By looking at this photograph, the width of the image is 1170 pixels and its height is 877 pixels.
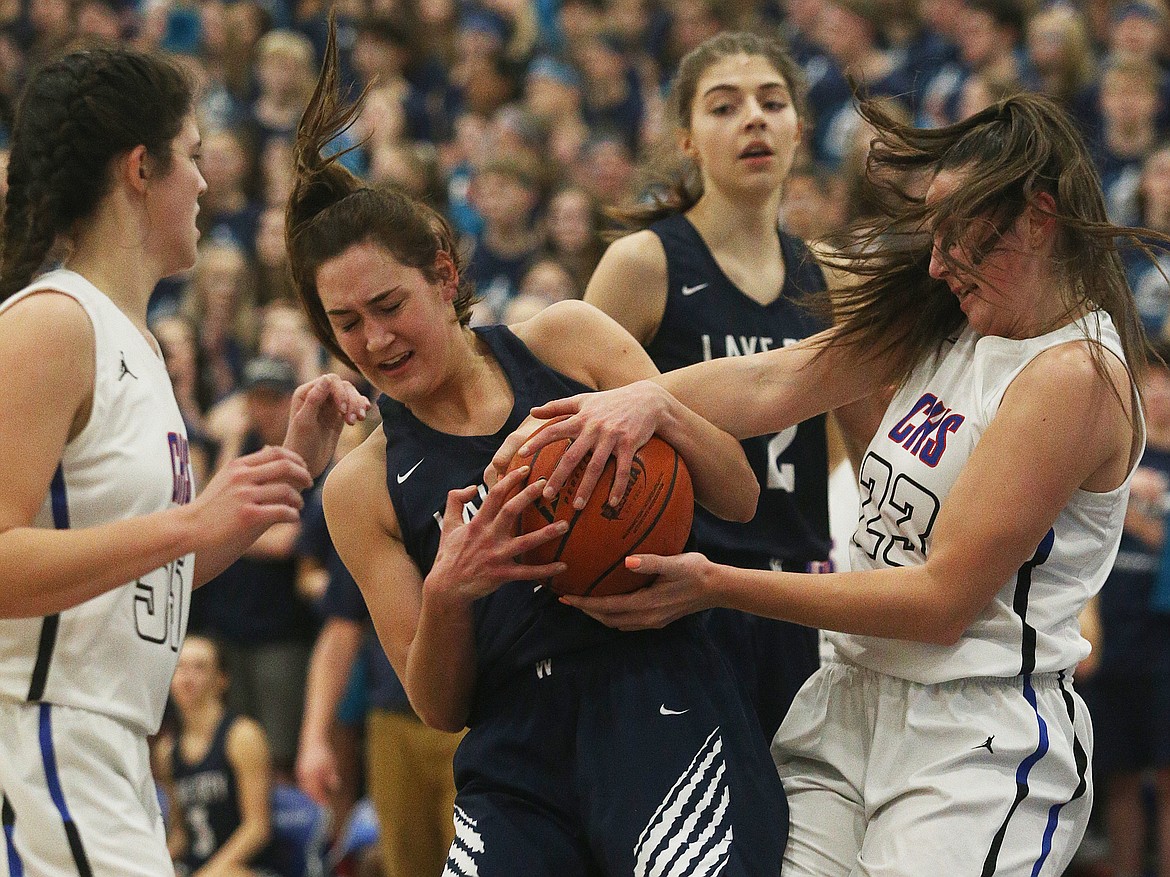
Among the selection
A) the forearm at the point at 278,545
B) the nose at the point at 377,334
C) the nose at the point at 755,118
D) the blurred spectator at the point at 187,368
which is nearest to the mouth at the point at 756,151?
the nose at the point at 755,118

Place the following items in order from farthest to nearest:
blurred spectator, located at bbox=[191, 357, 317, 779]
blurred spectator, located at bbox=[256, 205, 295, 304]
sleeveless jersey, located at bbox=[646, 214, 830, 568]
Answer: blurred spectator, located at bbox=[256, 205, 295, 304], blurred spectator, located at bbox=[191, 357, 317, 779], sleeveless jersey, located at bbox=[646, 214, 830, 568]

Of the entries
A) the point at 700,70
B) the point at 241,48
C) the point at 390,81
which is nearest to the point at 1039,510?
the point at 700,70

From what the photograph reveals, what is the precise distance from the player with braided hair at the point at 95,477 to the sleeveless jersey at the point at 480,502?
41 centimetres

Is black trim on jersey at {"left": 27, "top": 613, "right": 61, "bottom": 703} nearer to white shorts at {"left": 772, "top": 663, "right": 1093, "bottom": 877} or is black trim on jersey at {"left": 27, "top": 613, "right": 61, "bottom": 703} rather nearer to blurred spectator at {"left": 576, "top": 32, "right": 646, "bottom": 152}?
white shorts at {"left": 772, "top": 663, "right": 1093, "bottom": 877}

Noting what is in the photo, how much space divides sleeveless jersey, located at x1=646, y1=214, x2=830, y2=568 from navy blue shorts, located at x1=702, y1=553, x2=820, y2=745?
0.62 ft

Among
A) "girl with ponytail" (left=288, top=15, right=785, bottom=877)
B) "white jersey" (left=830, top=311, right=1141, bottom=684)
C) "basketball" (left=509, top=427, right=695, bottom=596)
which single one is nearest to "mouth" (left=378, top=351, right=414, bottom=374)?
"girl with ponytail" (left=288, top=15, right=785, bottom=877)

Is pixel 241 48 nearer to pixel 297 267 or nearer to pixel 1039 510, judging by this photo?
pixel 297 267

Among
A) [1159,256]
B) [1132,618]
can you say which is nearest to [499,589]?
[1132,618]

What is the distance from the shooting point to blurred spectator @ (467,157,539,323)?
8.97 m

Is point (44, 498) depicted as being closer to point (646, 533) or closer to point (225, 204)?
point (646, 533)

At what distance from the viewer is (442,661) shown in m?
3.16

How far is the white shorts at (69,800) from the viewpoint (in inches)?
106

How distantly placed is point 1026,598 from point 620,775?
34.4 inches

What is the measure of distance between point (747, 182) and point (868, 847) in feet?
6.88
